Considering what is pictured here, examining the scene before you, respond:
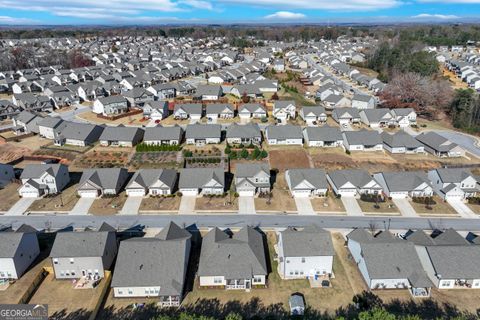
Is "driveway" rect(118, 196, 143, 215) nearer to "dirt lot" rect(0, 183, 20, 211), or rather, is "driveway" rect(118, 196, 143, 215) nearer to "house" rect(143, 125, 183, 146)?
"dirt lot" rect(0, 183, 20, 211)

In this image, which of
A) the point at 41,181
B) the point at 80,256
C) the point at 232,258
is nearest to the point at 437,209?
the point at 232,258

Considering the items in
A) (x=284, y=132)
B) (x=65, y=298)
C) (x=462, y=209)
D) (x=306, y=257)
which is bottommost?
(x=462, y=209)

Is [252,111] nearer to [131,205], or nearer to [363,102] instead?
[363,102]

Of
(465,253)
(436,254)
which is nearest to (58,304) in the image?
(436,254)

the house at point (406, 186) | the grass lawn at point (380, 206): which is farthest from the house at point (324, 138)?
the grass lawn at point (380, 206)

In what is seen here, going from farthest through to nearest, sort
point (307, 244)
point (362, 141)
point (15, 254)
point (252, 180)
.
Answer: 1. point (362, 141)
2. point (252, 180)
3. point (307, 244)
4. point (15, 254)

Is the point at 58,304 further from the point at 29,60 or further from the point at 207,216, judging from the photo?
the point at 29,60
